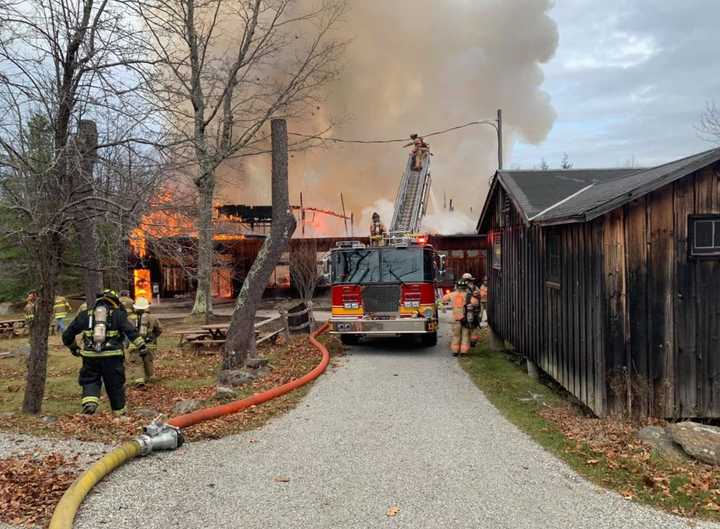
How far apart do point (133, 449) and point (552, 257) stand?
6.65 metres

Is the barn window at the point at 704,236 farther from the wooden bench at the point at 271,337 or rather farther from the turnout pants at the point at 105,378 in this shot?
the wooden bench at the point at 271,337

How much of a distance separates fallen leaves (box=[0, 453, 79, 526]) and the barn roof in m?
5.94

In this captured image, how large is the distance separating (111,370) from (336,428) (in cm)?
312

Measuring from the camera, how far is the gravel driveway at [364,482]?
4148 millimetres

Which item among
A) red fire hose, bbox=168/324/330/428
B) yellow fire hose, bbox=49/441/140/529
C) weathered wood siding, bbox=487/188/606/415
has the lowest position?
red fire hose, bbox=168/324/330/428

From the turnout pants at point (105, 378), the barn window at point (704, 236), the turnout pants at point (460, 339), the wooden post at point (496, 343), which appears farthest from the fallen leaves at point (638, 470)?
the wooden post at point (496, 343)

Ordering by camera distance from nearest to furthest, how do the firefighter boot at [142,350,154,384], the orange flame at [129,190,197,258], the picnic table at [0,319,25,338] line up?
1. the orange flame at [129,190,197,258]
2. the firefighter boot at [142,350,154,384]
3. the picnic table at [0,319,25,338]

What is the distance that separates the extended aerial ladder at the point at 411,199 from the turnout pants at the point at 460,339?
6398mm

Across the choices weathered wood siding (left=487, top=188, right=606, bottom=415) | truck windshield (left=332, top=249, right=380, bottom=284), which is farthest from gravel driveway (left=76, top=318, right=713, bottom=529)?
truck windshield (left=332, top=249, right=380, bottom=284)

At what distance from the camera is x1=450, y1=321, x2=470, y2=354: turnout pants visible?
40.3 feet

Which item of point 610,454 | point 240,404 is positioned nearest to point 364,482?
point 610,454

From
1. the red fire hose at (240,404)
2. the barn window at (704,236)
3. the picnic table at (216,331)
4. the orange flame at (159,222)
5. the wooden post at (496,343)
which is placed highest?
the orange flame at (159,222)

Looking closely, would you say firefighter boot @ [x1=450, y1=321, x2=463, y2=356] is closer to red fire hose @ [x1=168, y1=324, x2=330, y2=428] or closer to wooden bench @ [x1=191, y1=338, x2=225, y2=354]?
red fire hose @ [x1=168, y1=324, x2=330, y2=428]

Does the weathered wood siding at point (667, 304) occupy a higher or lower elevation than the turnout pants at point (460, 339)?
higher
